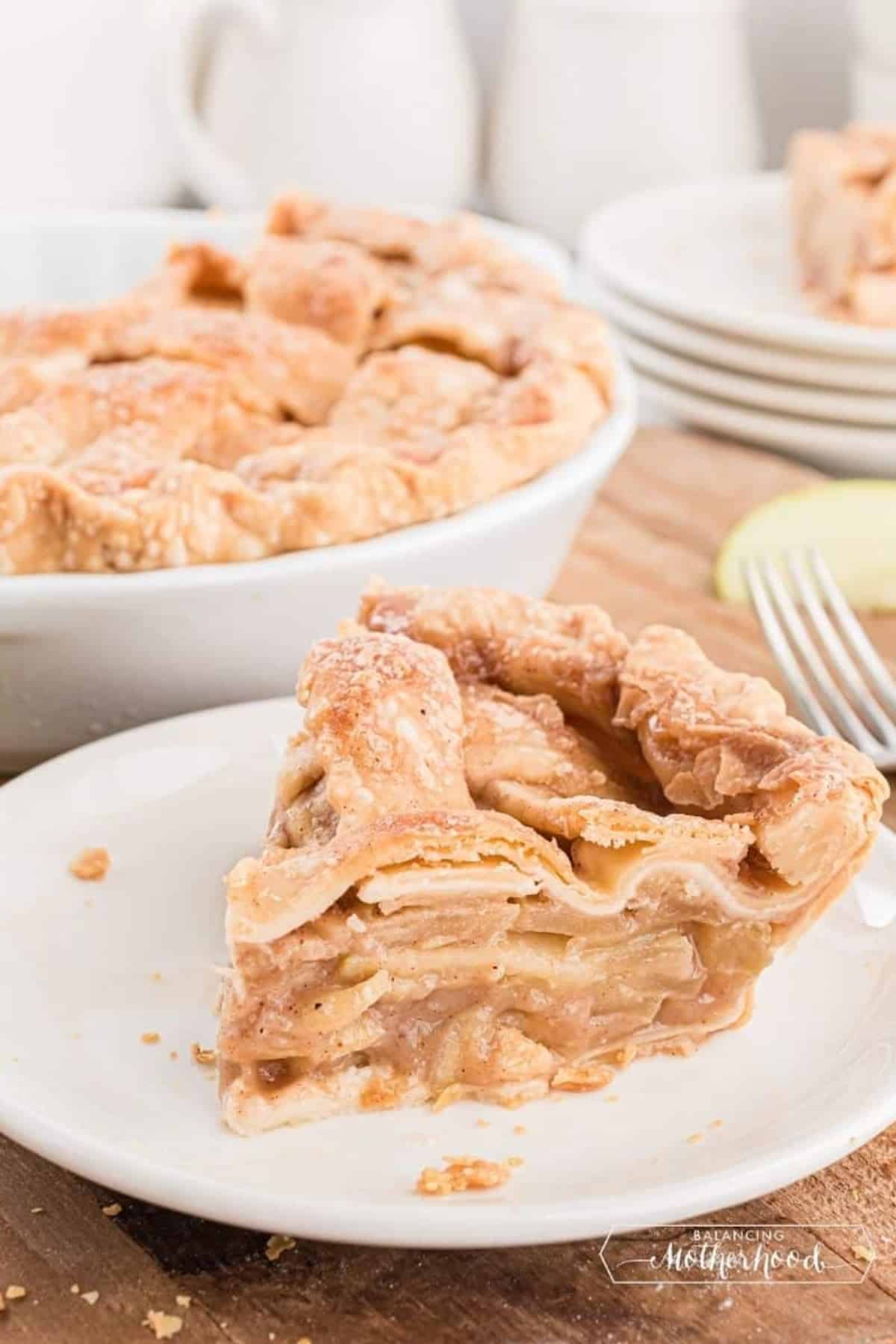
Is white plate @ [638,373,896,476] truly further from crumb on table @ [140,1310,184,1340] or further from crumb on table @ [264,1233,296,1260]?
crumb on table @ [140,1310,184,1340]

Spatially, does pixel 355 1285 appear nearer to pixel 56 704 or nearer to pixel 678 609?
pixel 56 704

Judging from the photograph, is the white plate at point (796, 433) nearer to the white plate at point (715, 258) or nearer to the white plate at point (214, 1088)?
the white plate at point (715, 258)

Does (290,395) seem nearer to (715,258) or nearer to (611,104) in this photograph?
(715,258)

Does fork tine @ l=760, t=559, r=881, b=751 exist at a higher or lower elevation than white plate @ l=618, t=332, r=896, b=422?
higher

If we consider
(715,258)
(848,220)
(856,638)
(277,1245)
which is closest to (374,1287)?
(277,1245)

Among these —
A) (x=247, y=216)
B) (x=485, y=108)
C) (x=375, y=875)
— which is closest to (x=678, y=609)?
(x=247, y=216)

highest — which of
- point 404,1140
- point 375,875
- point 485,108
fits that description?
point 375,875

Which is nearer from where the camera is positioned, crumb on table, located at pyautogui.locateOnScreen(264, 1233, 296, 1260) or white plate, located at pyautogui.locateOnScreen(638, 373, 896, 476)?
crumb on table, located at pyautogui.locateOnScreen(264, 1233, 296, 1260)

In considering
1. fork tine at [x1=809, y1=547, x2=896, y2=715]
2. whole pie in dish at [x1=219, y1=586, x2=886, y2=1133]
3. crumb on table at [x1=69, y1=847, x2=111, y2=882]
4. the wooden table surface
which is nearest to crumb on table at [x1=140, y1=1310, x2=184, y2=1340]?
the wooden table surface
